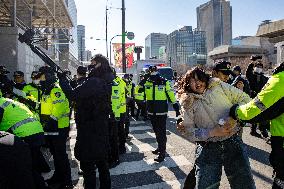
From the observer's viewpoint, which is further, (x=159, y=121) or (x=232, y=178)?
(x=159, y=121)

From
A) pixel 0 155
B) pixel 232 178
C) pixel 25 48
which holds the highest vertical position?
pixel 25 48

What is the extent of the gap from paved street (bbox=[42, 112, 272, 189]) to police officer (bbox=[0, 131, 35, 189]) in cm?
366

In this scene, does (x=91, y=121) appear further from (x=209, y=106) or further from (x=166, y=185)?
(x=166, y=185)

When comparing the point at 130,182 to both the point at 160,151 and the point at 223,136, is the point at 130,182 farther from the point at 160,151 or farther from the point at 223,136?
the point at 223,136

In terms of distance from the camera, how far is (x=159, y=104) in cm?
722

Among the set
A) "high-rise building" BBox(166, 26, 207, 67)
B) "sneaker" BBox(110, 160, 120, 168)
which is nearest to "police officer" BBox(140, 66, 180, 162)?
"sneaker" BBox(110, 160, 120, 168)

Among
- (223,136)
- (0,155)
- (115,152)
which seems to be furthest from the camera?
(115,152)

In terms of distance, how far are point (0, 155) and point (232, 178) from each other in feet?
7.81

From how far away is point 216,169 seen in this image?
3449 mm

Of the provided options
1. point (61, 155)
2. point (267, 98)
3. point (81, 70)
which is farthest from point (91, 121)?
point (267, 98)

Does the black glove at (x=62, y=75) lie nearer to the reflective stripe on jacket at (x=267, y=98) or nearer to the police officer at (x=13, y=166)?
the police officer at (x=13, y=166)

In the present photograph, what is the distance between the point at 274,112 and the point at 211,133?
0.68 meters

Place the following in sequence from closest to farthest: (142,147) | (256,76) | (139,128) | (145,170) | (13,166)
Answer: (13,166) → (145,170) → (142,147) → (256,76) → (139,128)

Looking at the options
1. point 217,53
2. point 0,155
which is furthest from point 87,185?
point 217,53
